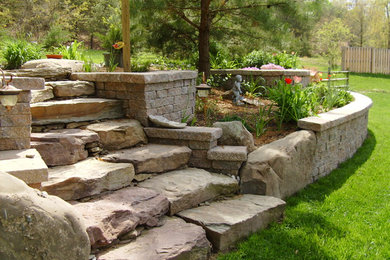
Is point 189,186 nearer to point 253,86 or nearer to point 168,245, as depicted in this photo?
point 168,245

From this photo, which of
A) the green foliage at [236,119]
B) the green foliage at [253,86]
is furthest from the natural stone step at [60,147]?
the green foliage at [253,86]

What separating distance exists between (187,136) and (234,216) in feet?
3.87

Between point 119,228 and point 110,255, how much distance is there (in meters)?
0.24

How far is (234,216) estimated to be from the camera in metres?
3.51

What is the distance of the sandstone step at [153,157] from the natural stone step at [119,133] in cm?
9

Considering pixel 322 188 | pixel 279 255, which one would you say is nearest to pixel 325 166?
pixel 322 188

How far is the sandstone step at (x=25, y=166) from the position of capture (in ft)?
8.87

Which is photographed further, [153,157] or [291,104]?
[291,104]

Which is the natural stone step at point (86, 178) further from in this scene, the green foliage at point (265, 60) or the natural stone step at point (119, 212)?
the green foliage at point (265, 60)

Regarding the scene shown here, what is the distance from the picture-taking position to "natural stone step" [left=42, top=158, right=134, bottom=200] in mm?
3111

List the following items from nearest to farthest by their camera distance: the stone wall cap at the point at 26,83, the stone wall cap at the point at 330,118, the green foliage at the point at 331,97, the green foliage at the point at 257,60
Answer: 1. the stone wall cap at the point at 26,83
2. the stone wall cap at the point at 330,118
3. the green foliage at the point at 331,97
4. the green foliage at the point at 257,60

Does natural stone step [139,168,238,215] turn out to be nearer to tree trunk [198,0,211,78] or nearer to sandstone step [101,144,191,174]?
sandstone step [101,144,191,174]

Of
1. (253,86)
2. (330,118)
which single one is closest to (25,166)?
(330,118)

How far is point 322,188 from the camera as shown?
4801 millimetres
